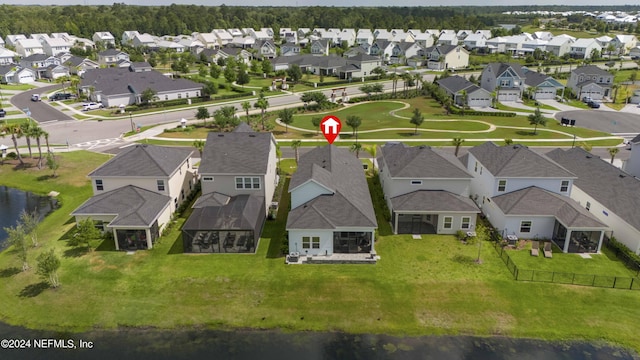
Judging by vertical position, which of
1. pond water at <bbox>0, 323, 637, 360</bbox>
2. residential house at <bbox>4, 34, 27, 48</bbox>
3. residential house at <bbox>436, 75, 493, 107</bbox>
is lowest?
pond water at <bbox>0, 323, 637, 360</bbox>

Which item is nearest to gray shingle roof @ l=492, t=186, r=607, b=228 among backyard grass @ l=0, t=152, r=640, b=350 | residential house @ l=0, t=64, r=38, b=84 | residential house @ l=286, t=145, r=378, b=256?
backyard grass @ l=0, t=152, r=640, b=350

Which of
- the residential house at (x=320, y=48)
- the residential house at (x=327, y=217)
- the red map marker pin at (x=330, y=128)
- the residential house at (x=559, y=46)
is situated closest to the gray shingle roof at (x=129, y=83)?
the red map marker pin at (x=330, y=128)

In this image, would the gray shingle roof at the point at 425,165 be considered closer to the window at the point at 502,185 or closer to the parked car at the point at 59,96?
the window at the point at 502,185

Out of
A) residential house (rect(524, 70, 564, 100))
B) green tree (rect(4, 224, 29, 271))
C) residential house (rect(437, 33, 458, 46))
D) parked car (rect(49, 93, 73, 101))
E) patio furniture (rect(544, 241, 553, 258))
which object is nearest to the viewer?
green tree (rect(4, 224, 29, 271))

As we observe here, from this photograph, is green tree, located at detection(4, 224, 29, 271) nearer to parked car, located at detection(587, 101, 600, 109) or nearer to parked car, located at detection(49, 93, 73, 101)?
parked car, located at detection(49, 93, 73, 101)

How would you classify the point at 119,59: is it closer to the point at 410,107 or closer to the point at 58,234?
the point at 410,107

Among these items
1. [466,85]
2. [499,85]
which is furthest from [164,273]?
[499,85]
